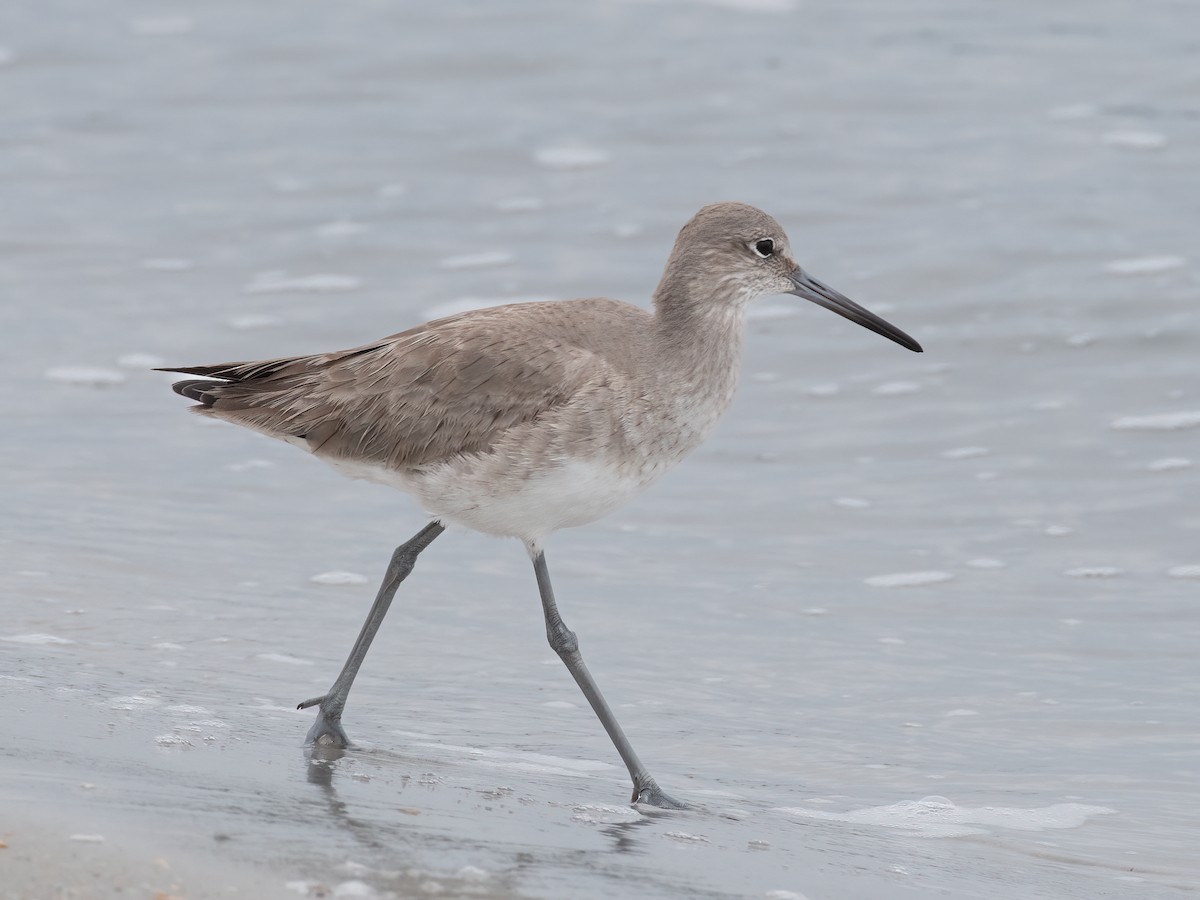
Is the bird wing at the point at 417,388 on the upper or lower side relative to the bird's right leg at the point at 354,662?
upper

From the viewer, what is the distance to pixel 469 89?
1507 cm

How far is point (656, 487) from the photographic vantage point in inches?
351

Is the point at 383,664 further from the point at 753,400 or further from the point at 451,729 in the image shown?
the point at 753,400

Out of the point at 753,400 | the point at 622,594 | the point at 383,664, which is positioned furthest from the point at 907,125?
the point at 383,664

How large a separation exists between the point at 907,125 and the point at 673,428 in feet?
28.6

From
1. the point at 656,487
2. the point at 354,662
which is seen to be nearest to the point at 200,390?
the point at 354,662

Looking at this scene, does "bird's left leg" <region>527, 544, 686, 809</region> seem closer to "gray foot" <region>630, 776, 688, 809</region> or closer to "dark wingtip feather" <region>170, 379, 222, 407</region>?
"gray foot" <region>630, 776, 688, 809</region>

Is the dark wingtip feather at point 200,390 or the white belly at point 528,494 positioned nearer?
the white belly at point 528,494

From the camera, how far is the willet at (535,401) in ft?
18.1

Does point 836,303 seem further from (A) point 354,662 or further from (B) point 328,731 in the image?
(B) point 328,731

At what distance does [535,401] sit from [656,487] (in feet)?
11.2

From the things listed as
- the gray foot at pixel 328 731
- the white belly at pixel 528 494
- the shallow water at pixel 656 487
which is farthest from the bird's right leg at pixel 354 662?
the white belly at pixel 528 494

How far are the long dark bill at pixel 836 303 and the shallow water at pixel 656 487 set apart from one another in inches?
50.9

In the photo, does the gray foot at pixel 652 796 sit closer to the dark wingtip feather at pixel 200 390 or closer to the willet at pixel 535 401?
the willet at pixel 535 401
